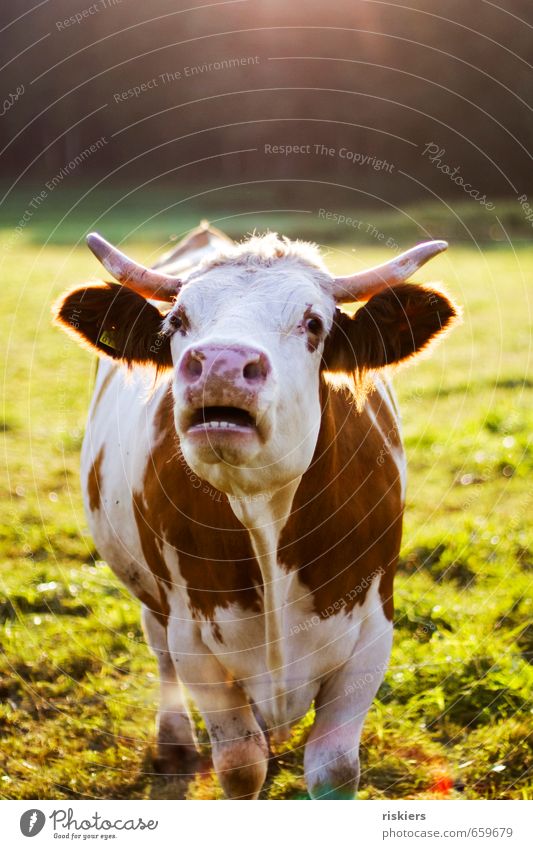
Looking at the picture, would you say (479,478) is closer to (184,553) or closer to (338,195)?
(184,553)

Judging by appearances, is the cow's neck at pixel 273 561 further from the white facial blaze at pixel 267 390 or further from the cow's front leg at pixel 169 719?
the cow's front leg at pixel 169 719

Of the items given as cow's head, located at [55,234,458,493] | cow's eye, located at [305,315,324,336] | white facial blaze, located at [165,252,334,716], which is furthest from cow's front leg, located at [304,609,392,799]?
cow's eye, located at [305,315,324,336]

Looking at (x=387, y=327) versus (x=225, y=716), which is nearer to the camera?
(x=387, y=327)

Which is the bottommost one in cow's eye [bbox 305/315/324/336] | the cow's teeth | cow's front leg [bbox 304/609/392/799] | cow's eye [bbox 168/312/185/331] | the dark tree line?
cow's front leg [bbox 304/609/392/799]

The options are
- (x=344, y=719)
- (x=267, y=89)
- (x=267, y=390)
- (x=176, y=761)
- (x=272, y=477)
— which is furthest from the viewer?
(x=267, y=89)

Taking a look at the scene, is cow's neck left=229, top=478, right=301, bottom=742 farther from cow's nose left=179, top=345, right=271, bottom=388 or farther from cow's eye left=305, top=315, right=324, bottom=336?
cow's nose left=179, top=345, right=271, bottom=388

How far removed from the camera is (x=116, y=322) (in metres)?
3.54

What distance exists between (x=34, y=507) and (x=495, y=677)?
4.20 metres

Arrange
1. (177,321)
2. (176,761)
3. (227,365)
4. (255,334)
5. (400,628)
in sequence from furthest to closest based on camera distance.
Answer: (400,628) < (176,761) < (177,321) < (255,334) < (227,365)

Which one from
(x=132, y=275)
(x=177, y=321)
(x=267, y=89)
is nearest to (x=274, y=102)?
(x=267, y=89)

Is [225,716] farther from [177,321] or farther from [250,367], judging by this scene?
[250,367]

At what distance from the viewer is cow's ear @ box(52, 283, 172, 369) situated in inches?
137

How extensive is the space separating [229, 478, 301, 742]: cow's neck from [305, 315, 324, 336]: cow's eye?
0.51 m

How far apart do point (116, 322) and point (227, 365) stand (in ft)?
3.59
